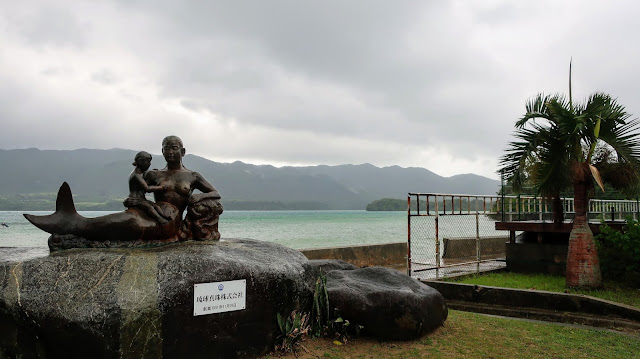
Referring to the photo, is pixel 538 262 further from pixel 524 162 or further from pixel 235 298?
pixel 235 298

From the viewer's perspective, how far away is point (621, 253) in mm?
9953

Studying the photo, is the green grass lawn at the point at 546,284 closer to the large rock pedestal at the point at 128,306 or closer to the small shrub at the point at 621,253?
the small shrub at the point at 621,253

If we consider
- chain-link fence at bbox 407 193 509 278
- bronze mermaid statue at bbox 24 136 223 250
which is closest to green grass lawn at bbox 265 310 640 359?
bronze mermaid statue at bbox 24 136 223 250

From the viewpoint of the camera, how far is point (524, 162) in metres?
10.2

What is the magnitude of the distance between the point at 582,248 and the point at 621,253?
1445mm

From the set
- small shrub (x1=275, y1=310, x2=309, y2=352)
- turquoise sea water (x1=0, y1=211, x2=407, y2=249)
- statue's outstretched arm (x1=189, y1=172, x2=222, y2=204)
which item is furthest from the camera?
turquoise sea water (x1=0, y1=211, x2=407, y2=249)

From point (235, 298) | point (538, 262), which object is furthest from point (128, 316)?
point (538, 262)

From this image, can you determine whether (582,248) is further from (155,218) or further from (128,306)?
(128,306)

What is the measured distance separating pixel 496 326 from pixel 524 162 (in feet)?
14.7

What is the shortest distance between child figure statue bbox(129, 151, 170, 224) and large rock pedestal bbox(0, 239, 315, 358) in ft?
1.66

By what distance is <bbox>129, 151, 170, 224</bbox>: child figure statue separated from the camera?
5.64 metres

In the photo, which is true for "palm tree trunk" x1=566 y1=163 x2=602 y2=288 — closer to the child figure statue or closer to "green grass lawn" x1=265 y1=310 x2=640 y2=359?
"green grass lawn" x1=265 y1=310 x2=640 y2=359

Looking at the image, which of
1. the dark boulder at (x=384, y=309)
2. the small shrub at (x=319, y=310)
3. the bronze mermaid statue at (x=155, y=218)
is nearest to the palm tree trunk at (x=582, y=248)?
the dark boulder at (x=384, y=309)

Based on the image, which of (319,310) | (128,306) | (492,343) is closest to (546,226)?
(492,343)
